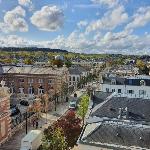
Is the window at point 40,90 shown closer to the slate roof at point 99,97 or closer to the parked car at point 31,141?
the slate roof at point 99,97

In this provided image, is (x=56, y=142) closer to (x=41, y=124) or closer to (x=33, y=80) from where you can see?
(x=41, y=124)

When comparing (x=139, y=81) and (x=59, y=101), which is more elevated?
(x=139, y=81)

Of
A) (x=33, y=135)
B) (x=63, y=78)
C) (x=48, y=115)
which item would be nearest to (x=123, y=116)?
(x=33, y=135)

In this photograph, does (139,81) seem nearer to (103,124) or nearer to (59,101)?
(59,101)

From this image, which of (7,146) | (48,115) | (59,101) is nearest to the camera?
(7,146)

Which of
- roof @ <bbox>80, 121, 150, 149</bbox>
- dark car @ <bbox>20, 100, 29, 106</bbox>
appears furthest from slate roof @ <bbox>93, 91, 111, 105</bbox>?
dark car @ <bbox>20, 100, 29, 106</bbox>
